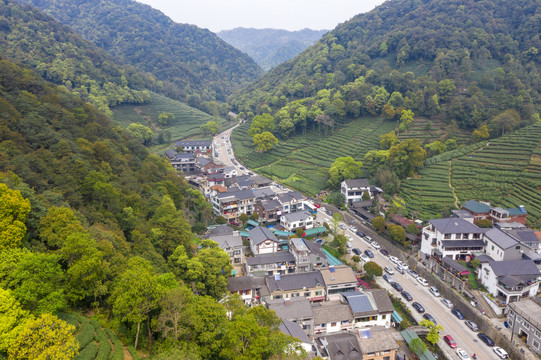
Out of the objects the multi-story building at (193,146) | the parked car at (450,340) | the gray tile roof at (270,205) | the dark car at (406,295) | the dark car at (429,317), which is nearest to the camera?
the parked car at (450,340)

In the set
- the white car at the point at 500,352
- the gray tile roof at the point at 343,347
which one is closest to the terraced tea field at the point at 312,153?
the gray tile roof at the point at 343,347

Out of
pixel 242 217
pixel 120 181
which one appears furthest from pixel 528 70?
pixel 120 181

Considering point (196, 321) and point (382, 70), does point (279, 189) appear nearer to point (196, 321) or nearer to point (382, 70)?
point (196, 321)

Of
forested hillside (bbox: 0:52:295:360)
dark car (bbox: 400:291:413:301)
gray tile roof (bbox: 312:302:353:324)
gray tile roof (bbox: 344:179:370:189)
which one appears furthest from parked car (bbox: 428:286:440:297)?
forested hillside (bbox: 0:52:295:360)

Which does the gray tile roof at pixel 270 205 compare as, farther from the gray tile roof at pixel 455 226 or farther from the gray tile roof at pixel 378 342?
the gray tile roof at pixel 378 342

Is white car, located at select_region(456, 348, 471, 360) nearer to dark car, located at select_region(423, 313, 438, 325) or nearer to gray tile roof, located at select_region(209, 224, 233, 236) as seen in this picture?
dark car, located at select_region(423, 313, 438, 325)

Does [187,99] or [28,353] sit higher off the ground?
[187,99]

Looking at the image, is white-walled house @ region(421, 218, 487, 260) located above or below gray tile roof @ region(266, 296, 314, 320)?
above
